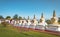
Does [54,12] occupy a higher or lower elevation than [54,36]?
higher

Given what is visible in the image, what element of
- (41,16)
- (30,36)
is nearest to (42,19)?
(41,16)

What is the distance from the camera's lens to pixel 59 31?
1678cm

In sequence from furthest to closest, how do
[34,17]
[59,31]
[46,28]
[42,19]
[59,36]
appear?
1. [34,17]
2. [42,19]
3. [46,28]
4. [59,31]
5. [59,36]

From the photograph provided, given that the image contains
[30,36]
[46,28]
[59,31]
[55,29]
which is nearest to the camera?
[30,36]

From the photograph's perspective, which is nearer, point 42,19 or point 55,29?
point 55,29

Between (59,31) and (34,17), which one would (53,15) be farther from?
(34,17)

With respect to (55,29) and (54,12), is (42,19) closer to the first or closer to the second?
(54,12)

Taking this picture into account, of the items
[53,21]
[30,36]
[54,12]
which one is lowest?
[30,36]

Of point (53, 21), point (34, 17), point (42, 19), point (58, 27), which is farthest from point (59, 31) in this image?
point (34, 17)

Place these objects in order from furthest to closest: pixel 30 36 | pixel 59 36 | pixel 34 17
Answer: pixel 34 17 < pixel 30 36 < pixel 59 36

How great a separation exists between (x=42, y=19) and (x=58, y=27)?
36.1ft

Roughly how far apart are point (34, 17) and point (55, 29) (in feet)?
46.0

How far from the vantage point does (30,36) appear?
1553cm

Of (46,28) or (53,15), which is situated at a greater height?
(53,15)
